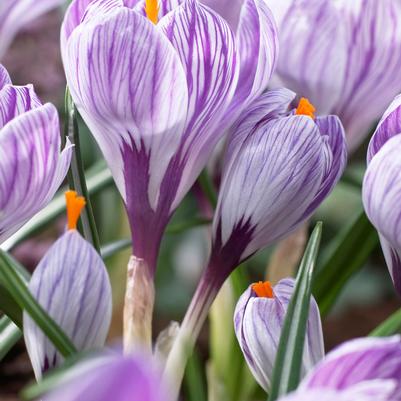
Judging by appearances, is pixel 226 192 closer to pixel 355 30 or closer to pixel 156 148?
pixel 156 148

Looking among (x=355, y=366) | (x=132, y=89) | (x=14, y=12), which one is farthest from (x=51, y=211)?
(x=355, y=366)

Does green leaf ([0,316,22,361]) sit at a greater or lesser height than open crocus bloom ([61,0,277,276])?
lesser

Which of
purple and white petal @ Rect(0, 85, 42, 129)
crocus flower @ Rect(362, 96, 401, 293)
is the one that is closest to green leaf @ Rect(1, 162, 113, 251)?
purple and white petal @ Rect(0, 85, 42, 129)

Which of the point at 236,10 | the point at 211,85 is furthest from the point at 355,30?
the point at 211,85

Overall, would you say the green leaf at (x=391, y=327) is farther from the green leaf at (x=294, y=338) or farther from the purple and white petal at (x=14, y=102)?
the purple and white petal at (x=14, y=102)

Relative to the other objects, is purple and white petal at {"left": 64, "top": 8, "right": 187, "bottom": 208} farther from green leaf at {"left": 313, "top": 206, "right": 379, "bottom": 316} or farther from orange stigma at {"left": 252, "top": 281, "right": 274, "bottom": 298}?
green leaf at {"left": 313, "top": 206, "right": 379, "bottom": 316}

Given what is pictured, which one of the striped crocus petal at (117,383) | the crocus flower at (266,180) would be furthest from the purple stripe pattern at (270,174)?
the striped crocus petal at (117,383)
